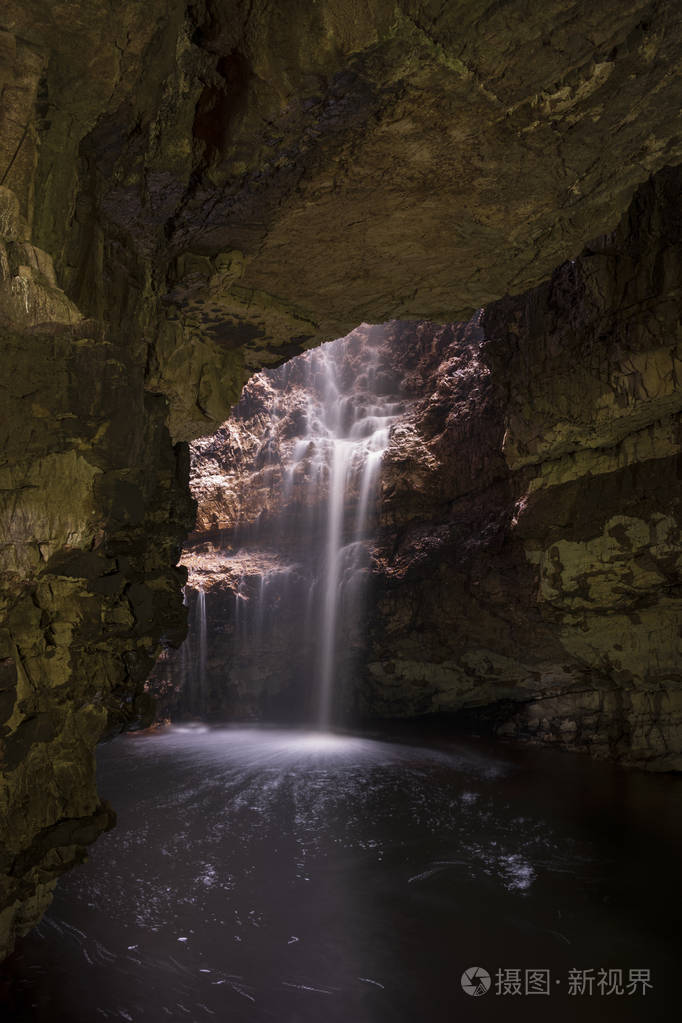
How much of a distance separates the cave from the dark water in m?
0.04

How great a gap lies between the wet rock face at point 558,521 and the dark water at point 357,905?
2785 millimetres

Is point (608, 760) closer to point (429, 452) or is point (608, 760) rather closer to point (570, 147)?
point (429, 452)

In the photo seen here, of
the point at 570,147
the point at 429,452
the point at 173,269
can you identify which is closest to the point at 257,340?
the point at 173,269

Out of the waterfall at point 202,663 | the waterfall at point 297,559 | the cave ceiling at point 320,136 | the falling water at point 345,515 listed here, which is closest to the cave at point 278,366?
the cave ceiling at point 320,136

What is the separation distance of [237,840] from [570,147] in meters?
7.89

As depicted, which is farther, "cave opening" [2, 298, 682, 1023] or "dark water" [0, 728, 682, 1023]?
"cave opening" [2, 298, 682, 1023]

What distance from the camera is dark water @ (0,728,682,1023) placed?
419 cm

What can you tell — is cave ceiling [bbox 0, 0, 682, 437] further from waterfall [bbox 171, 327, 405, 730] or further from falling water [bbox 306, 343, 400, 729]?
waterfall [bbox 171, 327, 405, 730]

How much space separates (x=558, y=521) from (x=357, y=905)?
282 inches

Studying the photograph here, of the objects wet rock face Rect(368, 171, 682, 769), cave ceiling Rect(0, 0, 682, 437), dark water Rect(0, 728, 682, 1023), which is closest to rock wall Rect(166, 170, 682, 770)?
wet rock face Rect(368, 171, 682, 769)

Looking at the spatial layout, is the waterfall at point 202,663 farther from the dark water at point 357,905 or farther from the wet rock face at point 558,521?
the dark water at point 357,905

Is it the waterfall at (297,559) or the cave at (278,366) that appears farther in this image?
the waterfall at (297,559)

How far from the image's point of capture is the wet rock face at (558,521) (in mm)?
8789

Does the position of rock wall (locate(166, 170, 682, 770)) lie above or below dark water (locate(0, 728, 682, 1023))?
above
